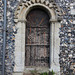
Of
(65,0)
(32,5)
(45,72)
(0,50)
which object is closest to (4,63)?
(0,50)

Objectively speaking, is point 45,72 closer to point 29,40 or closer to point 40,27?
point 29,40

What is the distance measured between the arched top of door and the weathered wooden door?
0.94ft

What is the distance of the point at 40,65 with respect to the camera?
3832mm

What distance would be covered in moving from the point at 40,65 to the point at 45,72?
386mm

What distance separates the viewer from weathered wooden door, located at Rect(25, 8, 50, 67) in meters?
3.84

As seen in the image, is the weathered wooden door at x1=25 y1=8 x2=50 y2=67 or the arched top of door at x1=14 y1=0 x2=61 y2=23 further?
the weathered wooden door at x1=25 y1=8 x2=50 y2=67

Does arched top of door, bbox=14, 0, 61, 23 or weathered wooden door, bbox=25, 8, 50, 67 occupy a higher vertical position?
arched top of door, bbox=14, 0, 61, 23

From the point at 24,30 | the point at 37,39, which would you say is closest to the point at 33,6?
the point at 24,30

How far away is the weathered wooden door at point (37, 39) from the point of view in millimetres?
3844

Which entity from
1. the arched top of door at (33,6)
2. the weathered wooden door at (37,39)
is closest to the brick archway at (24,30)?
the arched top of door at (33,6)

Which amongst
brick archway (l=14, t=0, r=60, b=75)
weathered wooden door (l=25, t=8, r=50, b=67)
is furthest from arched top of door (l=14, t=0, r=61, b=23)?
weathered wooden door (l=25, t=8, r=50, b=67)

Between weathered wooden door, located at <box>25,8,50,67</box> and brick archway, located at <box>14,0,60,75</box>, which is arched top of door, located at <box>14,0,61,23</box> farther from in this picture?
weathered wooden door, located at <box>25,8,50,67</box>

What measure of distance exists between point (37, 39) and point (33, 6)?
1265 millimetres

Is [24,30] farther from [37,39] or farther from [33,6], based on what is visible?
[33,6]
